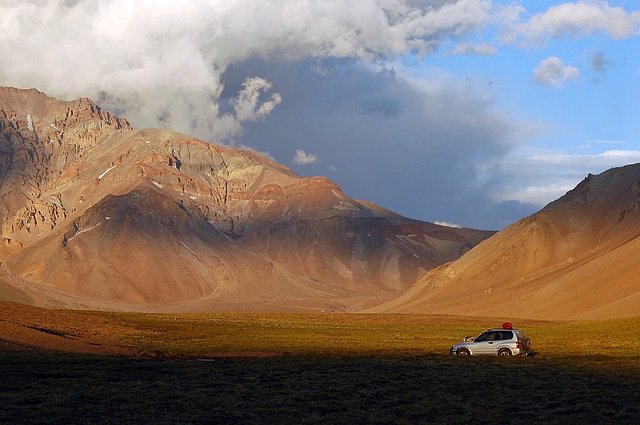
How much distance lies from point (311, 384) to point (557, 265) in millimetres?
131462

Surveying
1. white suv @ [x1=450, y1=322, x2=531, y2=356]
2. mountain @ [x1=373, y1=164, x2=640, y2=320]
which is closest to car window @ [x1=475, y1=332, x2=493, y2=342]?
white suv @ [x1=450, y1=322, x2=531, y2=356]

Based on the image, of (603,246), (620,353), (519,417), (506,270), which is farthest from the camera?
(506,270)

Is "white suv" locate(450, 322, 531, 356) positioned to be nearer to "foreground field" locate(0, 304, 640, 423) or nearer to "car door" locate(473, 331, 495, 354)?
"car door" locate(473, 331, 495, 354)

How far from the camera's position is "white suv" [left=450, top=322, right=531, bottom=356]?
4334 centimetres

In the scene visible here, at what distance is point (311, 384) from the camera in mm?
32094

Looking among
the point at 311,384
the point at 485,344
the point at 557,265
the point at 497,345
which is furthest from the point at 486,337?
the point at 557,265

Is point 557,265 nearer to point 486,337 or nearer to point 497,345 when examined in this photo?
point 486,337

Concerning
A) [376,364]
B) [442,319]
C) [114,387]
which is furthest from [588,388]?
[442,319]

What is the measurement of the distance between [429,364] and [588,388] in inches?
393

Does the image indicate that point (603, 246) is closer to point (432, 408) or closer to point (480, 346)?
point (480, 346)

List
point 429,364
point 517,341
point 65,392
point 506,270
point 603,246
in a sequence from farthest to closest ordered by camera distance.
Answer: point 506,270 → point 603,246 → point 517,341 → point 429,364 → point 65,392

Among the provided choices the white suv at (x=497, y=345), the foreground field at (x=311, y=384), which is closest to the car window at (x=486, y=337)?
the white suv at (x=497, y=345)

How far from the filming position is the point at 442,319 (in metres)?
112

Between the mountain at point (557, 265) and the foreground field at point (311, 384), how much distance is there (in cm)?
6559
